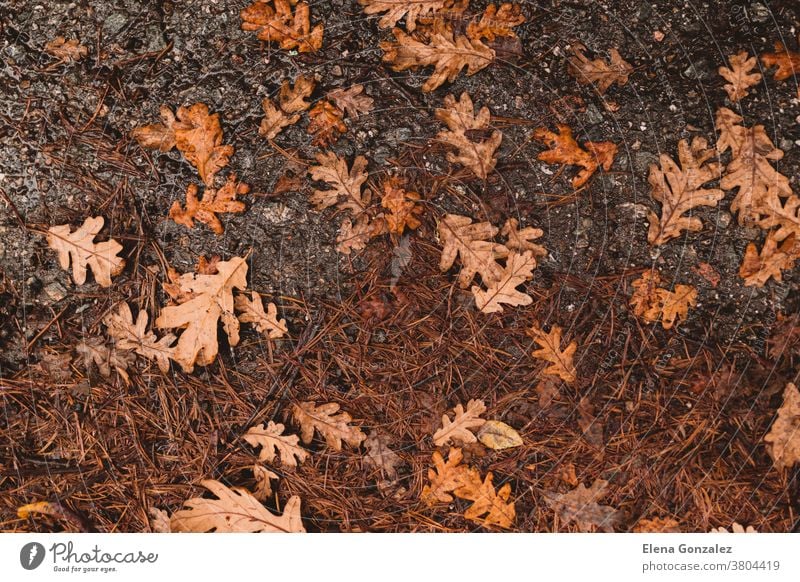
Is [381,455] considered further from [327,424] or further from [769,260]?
[769,260]

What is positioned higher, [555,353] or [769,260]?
[769,260]

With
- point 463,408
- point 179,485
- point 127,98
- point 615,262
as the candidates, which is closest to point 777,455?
point 615,262

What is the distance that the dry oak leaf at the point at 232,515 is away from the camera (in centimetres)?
203

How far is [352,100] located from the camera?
2.11 meters

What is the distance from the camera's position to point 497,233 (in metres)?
2.07

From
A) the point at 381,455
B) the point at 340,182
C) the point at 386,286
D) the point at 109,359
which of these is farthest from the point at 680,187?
the point at 109,359

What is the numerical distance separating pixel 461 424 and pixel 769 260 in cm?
130

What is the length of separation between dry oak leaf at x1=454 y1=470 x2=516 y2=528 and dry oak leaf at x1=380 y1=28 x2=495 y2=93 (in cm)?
149

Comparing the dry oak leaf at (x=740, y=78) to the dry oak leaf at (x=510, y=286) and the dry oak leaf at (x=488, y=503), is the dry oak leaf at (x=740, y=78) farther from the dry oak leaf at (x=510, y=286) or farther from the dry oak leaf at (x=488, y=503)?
the dry oak leaf at (x=488, y=503)

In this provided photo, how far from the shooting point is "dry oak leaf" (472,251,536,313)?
2041mm

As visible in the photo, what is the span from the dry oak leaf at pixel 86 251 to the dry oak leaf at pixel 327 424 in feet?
2.86

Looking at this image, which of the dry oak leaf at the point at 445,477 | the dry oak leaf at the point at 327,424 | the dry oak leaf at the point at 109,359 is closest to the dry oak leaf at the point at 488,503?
the dry oak leaf at the point at 445,477

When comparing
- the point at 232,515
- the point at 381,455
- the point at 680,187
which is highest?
the point at 680,187
